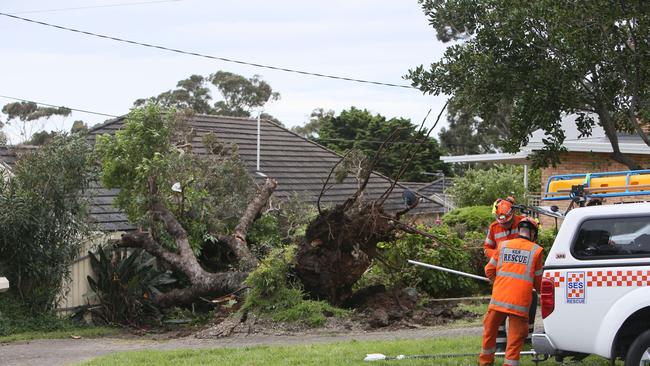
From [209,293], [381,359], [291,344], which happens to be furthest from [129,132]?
[381,359]

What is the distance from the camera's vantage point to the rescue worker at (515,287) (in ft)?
28.4

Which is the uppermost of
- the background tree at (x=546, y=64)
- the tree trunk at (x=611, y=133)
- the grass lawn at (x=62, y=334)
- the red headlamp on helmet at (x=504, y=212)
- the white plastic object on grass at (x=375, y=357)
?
the background tree at (x=546, y=64)

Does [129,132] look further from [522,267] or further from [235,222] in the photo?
[522,267]

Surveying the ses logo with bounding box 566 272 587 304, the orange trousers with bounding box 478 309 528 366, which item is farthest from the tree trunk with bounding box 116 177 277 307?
the ses logo with bounding box 566 272 587 304

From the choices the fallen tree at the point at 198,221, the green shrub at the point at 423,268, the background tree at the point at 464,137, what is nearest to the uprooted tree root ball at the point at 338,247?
the fallen tree at the point at 198,221

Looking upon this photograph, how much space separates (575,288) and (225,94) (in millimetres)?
43138

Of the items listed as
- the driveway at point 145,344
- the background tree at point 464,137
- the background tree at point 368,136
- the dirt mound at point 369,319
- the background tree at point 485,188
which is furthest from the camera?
the background tree at point 464,137

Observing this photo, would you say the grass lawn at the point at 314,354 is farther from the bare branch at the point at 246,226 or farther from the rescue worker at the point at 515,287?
the bare branch at the point at 246,226

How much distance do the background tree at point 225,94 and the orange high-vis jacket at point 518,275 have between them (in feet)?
134

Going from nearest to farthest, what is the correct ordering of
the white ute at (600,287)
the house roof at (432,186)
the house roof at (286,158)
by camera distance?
the white ute at (600,287), the house roof at (286,158), the house roof at (432,186)

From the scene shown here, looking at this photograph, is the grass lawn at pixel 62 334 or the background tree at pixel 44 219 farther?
the background tree at pixel 44 219

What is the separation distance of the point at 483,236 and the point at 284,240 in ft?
13.0

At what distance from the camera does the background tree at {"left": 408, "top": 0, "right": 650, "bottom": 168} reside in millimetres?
9883

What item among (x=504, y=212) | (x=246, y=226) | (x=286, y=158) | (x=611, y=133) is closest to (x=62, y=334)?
(x=246, y=226)
